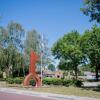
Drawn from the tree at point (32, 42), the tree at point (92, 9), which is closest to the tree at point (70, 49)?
the tree at point (32, 42)

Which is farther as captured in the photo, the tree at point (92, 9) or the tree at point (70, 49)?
the tree at point (70, 49)

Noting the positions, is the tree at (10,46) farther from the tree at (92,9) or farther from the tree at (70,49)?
the tree at (92,9)

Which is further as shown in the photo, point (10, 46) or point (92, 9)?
point (10, 46)

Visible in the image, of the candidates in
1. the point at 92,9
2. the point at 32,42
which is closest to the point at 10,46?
the point at 32,42

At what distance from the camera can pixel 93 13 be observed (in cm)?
3050

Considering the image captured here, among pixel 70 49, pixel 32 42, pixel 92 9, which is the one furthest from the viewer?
pixel 32 42

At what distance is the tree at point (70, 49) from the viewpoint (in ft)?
189

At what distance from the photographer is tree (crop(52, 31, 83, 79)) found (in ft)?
189

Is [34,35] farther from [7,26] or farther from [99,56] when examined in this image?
[99,56]

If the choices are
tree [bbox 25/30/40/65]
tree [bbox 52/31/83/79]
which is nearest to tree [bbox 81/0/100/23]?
tree [bbox 52/31/83/79]

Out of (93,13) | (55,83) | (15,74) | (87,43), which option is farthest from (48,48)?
(93,13)

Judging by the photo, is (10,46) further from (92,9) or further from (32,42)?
(92,9)

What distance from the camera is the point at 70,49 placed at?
191 feet

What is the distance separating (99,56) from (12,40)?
3365 centimetres
